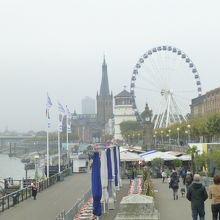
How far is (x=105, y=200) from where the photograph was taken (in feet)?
71.4

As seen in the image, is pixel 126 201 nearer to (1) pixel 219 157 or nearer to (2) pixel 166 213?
(2) pixel 166 213

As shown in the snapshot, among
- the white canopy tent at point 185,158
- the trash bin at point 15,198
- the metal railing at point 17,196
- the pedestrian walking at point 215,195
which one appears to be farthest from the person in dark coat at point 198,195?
the white canopy tent at point 185,158

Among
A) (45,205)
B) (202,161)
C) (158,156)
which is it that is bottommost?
(45,205)

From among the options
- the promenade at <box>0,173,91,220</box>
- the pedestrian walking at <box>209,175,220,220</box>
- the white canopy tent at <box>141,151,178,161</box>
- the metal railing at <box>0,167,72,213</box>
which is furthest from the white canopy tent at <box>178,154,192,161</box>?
the pedestrian walking at <box>209,175,220,220</box>

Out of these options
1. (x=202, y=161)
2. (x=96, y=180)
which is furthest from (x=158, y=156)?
(x=96, y=180)

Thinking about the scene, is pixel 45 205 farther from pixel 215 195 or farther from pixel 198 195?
pixel 215 195

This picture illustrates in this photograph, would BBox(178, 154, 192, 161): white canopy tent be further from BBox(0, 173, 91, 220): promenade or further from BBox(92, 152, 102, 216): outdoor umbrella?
BBox(92, 152, 102, 216): outdoor umbrella

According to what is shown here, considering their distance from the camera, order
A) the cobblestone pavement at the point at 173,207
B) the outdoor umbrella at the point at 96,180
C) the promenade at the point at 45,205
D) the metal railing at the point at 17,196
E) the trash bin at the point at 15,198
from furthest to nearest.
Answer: the trash bin at the point at 15,198
the metal railing at the point at 17,196
the promenade at the point at 45,205
the cobblestone pavement at the point at 173,207
the outdoor umbrella at the point at 96,180

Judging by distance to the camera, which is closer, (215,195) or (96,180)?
(215,195)

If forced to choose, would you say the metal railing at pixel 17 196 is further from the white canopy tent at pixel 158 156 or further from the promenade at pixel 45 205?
the white canopy tent at pixel 158 156

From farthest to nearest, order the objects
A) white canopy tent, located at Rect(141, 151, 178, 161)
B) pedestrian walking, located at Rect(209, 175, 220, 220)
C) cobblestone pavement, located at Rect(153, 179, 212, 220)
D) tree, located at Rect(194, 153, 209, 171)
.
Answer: white canopy tent, located at Rect(141, 151, 178, 161) < tree, located at Rect(194, 153, 209, 171) < cobblestone pavement, located at Rect(153, 179, 212, 220) < pedestrian walking, located at Rect(209, 175, 220, 220)

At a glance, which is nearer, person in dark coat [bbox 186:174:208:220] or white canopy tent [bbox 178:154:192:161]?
person in dark coat [bbox 186:174:208:220]

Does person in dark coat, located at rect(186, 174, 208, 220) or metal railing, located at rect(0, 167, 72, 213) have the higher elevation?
person in dark coat, located at rect(186, 174, 208, 220)

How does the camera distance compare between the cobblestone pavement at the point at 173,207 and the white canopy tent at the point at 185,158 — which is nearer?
the cobblestone pavement at the point at 173,207
